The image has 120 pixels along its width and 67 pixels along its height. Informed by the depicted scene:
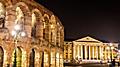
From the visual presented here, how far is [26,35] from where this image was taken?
24406mm

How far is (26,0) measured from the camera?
24.2 metres

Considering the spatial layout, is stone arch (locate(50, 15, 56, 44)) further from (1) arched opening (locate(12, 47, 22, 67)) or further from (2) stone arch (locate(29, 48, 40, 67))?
(1) arched opening (locate(12, 47, 22, 67))

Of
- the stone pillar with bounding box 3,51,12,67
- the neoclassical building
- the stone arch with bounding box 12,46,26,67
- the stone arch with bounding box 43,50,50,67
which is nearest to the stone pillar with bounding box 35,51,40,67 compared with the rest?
the neoclassical building

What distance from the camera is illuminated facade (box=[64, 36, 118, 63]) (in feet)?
313

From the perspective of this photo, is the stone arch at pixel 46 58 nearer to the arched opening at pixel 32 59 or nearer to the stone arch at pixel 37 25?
the stone arch at pixel 37 25

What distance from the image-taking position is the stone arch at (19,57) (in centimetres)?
2372

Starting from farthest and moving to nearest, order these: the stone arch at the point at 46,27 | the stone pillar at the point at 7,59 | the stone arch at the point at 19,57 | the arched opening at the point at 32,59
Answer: the stone arch at the point at 46,27 < the arched opening at the point at 32,59 < the stone arch at the point at 19,57 < the stone pillar at the point at 7,59

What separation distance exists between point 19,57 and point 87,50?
249 feet

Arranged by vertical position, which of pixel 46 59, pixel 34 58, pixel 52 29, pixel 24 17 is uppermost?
pixel 24 17

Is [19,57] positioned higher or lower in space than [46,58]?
higher

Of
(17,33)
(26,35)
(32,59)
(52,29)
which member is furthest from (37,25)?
(17,33)

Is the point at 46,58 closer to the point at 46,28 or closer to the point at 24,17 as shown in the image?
the point at 46,28

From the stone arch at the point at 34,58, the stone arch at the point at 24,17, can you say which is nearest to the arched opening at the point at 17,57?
the stone arch at the point at 24,17

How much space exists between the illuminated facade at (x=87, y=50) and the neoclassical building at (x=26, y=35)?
64285 millimetres
